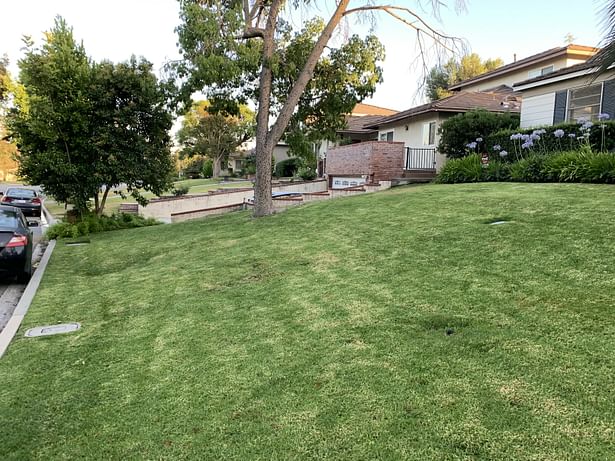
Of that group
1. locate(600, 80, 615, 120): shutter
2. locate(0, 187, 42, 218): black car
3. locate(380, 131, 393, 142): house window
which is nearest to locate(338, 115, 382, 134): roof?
locate(380, 131, 393, 142): house window

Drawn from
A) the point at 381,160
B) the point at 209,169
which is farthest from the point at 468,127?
the point at 209,169

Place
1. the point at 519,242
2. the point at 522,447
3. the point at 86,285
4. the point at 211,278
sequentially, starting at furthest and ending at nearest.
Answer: the point at 86,285 → the point at 211,278 → the point at 519,242 → the point at 522,447

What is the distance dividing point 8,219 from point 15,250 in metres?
1.03

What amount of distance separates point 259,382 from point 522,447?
192 centimetres

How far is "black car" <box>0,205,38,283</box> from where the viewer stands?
25.6ft

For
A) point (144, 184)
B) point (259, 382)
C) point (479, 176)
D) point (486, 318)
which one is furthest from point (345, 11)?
point (259, 382)

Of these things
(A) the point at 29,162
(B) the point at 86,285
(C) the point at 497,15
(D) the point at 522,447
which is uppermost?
(C) the point at 497,15

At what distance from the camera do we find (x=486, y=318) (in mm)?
4191

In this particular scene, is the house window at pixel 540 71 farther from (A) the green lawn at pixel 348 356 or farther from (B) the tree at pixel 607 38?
(B) the tree at pixel 607 38

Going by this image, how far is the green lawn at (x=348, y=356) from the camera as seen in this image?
275 centimetres

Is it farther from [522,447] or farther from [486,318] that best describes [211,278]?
[522,447]

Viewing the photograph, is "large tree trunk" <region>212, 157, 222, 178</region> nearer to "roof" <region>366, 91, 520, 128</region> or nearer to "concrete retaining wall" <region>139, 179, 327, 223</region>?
"concrete retaining wall" <region>139, 179, 327, 223</region>

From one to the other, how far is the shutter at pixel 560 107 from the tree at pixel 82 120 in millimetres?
13937

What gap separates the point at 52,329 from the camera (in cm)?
545
